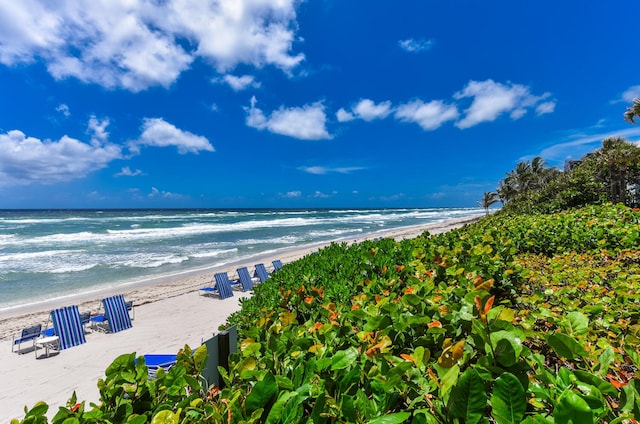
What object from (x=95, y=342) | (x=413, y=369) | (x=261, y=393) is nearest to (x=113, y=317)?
(x=95, y=342)

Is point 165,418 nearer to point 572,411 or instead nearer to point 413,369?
point 413,369

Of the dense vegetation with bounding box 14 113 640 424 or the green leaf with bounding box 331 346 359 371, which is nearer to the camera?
the dense vegetation with bounding box 14 113 640 424

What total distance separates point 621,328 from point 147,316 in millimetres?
11947

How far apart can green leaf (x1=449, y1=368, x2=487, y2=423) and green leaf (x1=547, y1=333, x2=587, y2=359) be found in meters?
0.32

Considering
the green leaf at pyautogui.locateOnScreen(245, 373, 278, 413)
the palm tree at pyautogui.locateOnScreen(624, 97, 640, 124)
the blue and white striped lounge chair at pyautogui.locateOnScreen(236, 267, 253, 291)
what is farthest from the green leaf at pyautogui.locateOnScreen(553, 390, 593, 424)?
the palm tree at pyautogui.locateOnScreen(624, 97, 640, 124)

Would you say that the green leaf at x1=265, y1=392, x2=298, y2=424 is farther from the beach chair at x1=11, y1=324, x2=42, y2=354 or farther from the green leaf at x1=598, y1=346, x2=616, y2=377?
the beach chair at x1=11, y1=324, x2=42, y2=354

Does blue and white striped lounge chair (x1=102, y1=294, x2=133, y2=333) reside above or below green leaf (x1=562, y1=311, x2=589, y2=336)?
below

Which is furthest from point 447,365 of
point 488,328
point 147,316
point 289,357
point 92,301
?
point 92,301

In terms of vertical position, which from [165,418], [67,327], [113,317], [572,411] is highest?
[572,411]

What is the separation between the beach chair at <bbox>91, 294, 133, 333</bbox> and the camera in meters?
9.27

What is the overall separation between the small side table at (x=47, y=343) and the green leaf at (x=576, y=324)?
10.6m

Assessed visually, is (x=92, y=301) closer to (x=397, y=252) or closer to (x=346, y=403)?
(x=397, y=252)

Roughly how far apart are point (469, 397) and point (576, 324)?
811 millimetres

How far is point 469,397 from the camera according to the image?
2.55 ft
